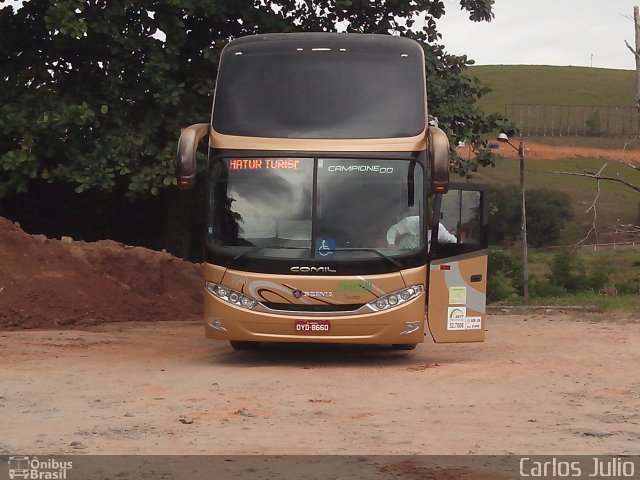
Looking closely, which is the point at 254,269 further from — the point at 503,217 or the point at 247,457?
the point at 503,217

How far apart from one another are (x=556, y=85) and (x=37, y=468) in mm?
81336

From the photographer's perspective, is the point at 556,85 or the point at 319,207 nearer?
the point at 319,207

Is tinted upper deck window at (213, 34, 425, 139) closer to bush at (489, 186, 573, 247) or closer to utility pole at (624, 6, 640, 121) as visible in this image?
utility pole at (624, 6, 640, 121)

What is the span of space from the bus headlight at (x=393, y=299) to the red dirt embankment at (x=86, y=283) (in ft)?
25.6

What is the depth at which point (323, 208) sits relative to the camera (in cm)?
1451

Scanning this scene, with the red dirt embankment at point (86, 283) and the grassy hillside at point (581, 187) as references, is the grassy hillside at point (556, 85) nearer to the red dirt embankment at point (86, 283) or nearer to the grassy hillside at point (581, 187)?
the grassy hillside at point (581, 187)

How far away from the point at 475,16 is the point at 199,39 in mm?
5594

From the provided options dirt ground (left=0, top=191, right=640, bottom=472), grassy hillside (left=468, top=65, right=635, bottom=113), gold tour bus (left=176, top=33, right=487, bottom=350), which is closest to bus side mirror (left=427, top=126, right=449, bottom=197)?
gold tour bus (left=176, top=33, right=487, bottom=350)

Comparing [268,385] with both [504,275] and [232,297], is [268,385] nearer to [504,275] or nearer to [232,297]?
[232,297]

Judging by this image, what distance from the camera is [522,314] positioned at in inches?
1021

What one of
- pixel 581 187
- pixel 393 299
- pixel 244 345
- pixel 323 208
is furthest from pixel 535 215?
pixel 323 208

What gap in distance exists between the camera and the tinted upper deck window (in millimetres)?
14820

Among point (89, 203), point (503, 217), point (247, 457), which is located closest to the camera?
point (247, 457)

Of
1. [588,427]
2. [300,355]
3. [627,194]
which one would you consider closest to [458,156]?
[300,355]
